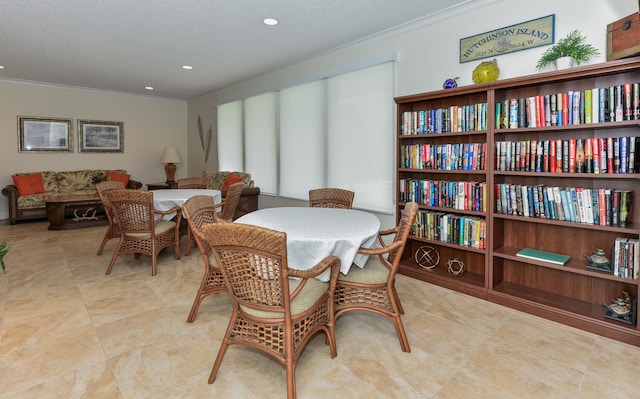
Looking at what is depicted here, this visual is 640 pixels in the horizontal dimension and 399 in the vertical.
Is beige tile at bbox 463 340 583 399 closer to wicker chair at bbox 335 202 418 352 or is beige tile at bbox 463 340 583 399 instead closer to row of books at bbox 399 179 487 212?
wicker chair at bbox 335 202 418 352

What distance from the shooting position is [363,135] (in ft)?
13.7

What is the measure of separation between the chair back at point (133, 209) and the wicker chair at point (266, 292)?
2003 millimetres

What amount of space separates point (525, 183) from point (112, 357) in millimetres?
3141

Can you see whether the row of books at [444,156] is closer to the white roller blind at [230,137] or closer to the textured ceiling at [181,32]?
the textured ceiling at [181,32]

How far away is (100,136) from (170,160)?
1434 mm

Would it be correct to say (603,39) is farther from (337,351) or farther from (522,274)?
(337,351)

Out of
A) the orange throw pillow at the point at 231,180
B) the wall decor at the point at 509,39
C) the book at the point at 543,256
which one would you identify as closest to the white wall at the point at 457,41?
the wall decor at the point at 509,39

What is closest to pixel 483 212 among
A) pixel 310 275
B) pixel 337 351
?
pixel 337 351

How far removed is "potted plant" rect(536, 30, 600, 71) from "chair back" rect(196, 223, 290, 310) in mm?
2425

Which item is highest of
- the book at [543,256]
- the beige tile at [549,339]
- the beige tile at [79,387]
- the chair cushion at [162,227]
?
the chair cushion at [162,227]

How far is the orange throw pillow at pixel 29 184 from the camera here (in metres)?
6.13

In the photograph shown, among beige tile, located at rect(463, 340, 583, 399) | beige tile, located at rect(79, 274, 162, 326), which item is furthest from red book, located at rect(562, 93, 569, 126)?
beige tile, located at rect(79, 274, 162, 326)

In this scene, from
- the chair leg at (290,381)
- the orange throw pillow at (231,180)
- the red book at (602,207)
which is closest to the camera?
the chair leg at (290,381)

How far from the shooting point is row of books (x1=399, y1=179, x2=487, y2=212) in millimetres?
2906
